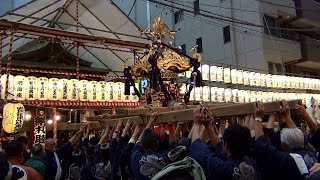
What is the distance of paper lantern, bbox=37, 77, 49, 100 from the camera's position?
11445mm

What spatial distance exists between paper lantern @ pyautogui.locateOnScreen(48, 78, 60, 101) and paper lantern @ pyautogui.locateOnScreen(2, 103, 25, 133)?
6.27 feet

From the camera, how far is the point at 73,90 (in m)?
12.2

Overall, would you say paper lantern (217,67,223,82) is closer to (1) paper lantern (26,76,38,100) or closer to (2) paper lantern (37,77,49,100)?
(2) paper lantern (37,77,49,100)

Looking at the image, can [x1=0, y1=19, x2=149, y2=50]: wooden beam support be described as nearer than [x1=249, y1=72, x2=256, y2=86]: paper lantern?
Yes

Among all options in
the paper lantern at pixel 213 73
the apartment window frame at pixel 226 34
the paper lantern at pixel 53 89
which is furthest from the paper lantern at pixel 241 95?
the paper lantern at pixel 53 89

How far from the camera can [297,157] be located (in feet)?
10.2

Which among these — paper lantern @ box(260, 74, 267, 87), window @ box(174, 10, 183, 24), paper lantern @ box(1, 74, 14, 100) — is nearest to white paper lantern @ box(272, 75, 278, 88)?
paper lantern @ box(260, 74, 267, 87)

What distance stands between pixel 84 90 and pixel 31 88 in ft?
6.65

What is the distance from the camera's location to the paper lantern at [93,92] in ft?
41.5

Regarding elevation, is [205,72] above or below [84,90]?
above

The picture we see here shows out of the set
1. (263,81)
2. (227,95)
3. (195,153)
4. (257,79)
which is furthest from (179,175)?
(263,81)

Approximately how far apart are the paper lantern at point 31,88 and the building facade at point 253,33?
28.6 feet

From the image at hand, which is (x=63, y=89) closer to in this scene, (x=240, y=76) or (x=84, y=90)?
(x=84, y=90)

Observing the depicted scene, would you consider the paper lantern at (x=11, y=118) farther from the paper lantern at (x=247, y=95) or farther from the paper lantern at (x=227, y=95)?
the paper lantern at (x=247, y=95)
